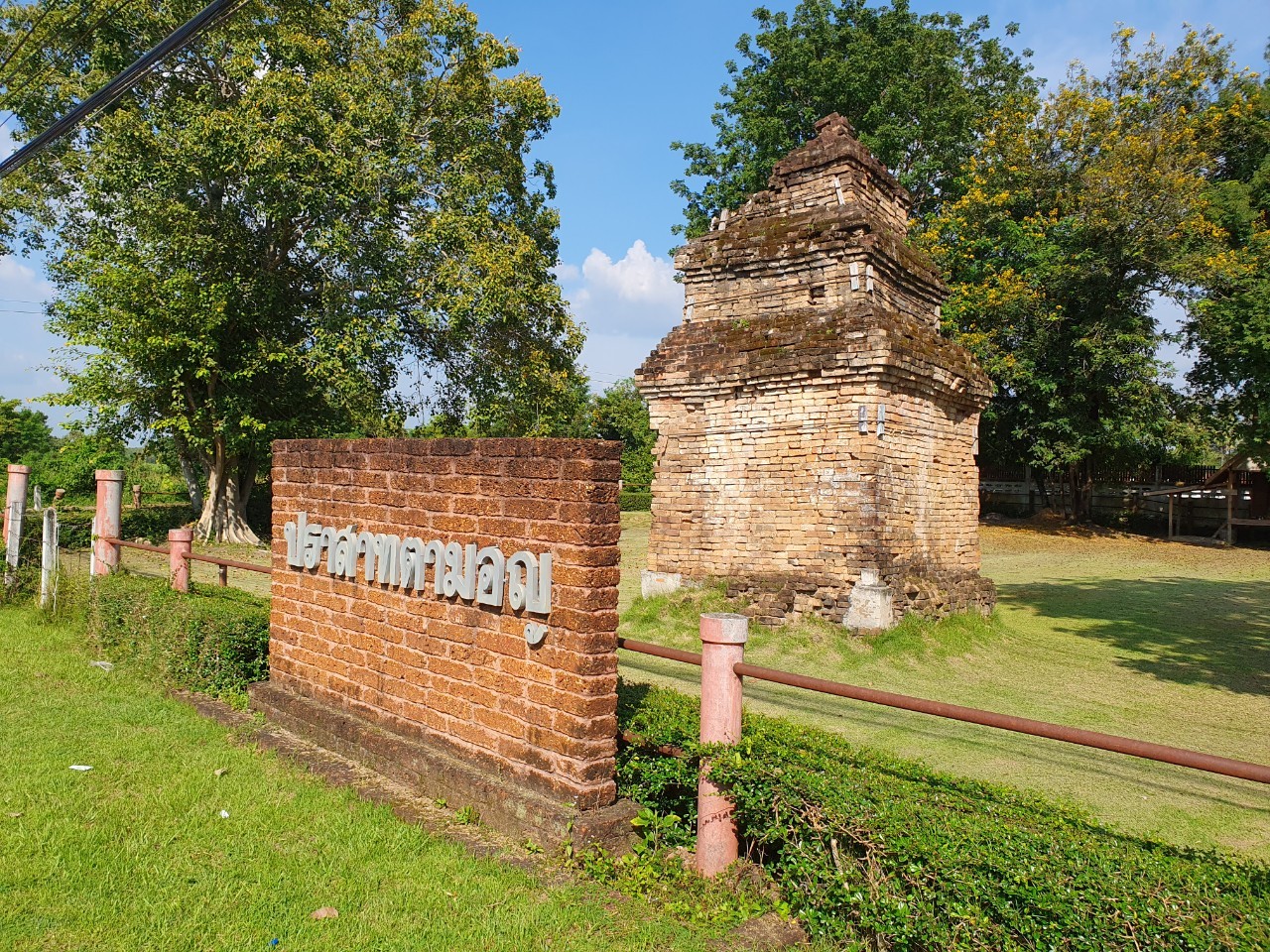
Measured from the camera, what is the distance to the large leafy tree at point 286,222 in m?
17.2

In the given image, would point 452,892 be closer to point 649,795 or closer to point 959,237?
point 649,795

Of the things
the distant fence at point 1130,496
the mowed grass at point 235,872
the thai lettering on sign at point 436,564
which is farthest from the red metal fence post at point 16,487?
the distant fence at point 1130,496

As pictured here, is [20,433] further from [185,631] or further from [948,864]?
[948,864]

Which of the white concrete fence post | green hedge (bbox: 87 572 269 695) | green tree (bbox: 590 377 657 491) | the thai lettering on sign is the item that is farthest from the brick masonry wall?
green tree (bbox: 590 377 657 491)

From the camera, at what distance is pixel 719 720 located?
3.62m

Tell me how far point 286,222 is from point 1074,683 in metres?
18.2

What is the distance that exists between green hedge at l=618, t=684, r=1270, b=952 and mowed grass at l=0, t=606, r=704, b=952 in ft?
1.97

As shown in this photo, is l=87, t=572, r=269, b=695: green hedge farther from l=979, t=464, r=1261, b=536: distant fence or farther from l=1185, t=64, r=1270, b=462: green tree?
l=979, t=464, r=1261, b=536: distant fence

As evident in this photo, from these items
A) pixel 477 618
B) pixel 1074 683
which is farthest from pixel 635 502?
pixel 477 618

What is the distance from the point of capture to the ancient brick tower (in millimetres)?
9984

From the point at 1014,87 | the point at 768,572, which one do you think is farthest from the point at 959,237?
the point at 768,572

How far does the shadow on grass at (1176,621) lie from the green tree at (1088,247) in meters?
8.62

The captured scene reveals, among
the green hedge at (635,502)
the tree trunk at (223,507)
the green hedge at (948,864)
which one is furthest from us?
the green hedge at (635,502)

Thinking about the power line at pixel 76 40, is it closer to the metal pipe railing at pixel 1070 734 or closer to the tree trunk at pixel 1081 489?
the metal pipe railing at pixel 1070 734
